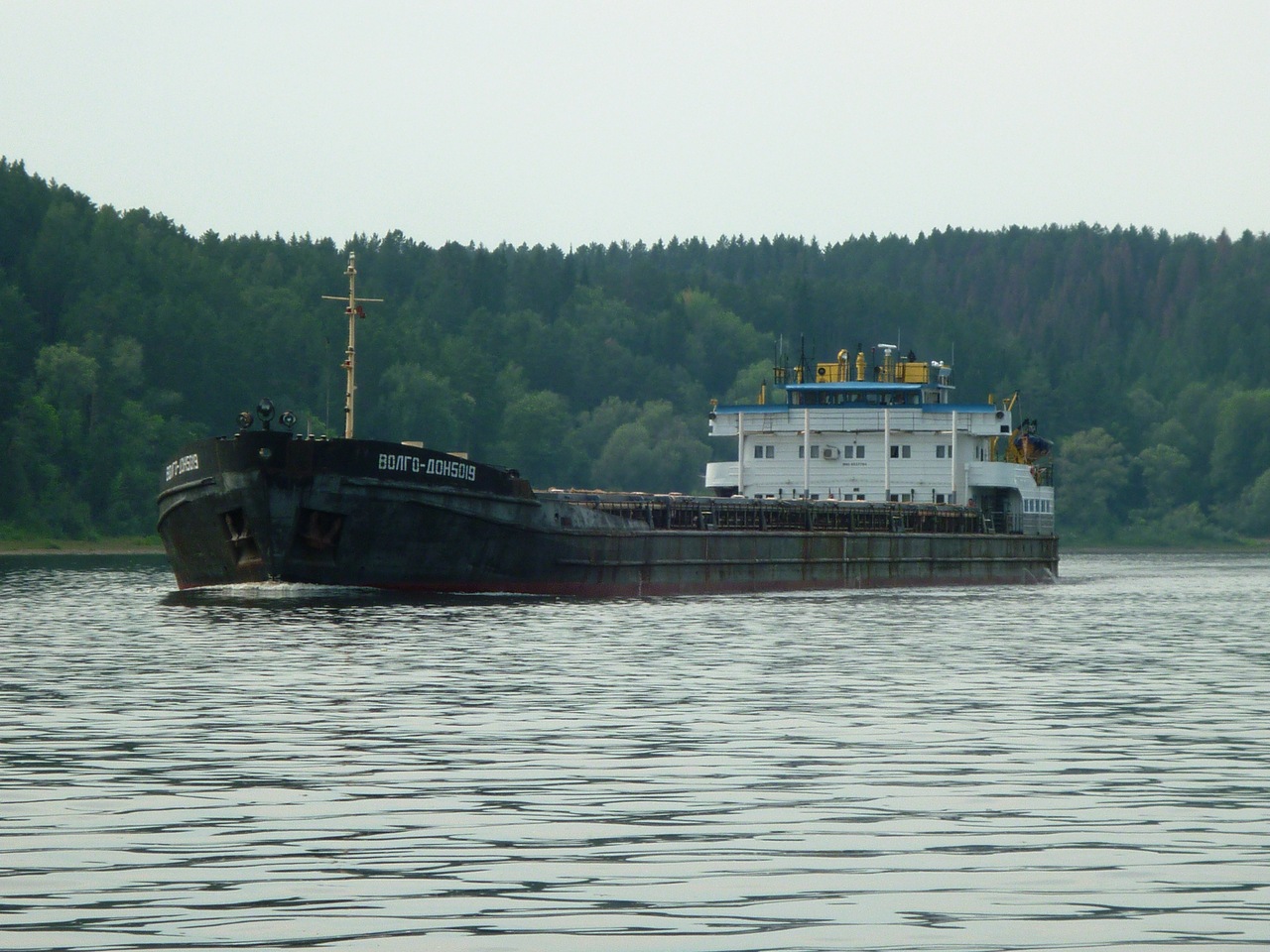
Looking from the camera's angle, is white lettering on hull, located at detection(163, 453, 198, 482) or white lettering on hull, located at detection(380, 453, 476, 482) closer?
white lettering on hull, located at detection(380, 453, 476, 482)

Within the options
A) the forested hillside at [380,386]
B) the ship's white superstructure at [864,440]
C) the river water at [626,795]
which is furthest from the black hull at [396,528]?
the forested hillside at [380,386]

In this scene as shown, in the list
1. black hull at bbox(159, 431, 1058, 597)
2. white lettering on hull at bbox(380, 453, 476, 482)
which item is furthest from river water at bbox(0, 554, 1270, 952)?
white lettering on hull at bbox(380, 453, 476, 482)

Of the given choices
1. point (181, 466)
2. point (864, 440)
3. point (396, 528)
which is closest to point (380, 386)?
point (864, 440)

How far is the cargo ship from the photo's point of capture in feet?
125

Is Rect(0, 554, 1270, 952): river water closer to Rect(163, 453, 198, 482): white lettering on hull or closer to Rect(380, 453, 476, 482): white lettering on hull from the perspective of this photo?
Rect(380, 453, 476, 482): white lettering on hull

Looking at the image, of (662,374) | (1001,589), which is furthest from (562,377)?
(1001,589)

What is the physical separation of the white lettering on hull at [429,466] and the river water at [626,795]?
27.2 ft

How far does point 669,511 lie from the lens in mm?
48125

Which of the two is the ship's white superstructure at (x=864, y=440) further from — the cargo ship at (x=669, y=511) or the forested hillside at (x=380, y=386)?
the forested hillside at (x=380, y=386)

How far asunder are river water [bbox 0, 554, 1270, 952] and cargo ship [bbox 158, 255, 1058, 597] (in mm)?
7937

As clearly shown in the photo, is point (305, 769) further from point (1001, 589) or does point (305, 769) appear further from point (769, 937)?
point (1001, 589)

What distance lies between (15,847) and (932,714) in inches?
425

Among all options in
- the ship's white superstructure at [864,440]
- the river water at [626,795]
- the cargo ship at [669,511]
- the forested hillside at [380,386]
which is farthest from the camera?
the forested hillside at [380,386]

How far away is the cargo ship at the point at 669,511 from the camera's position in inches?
1501
